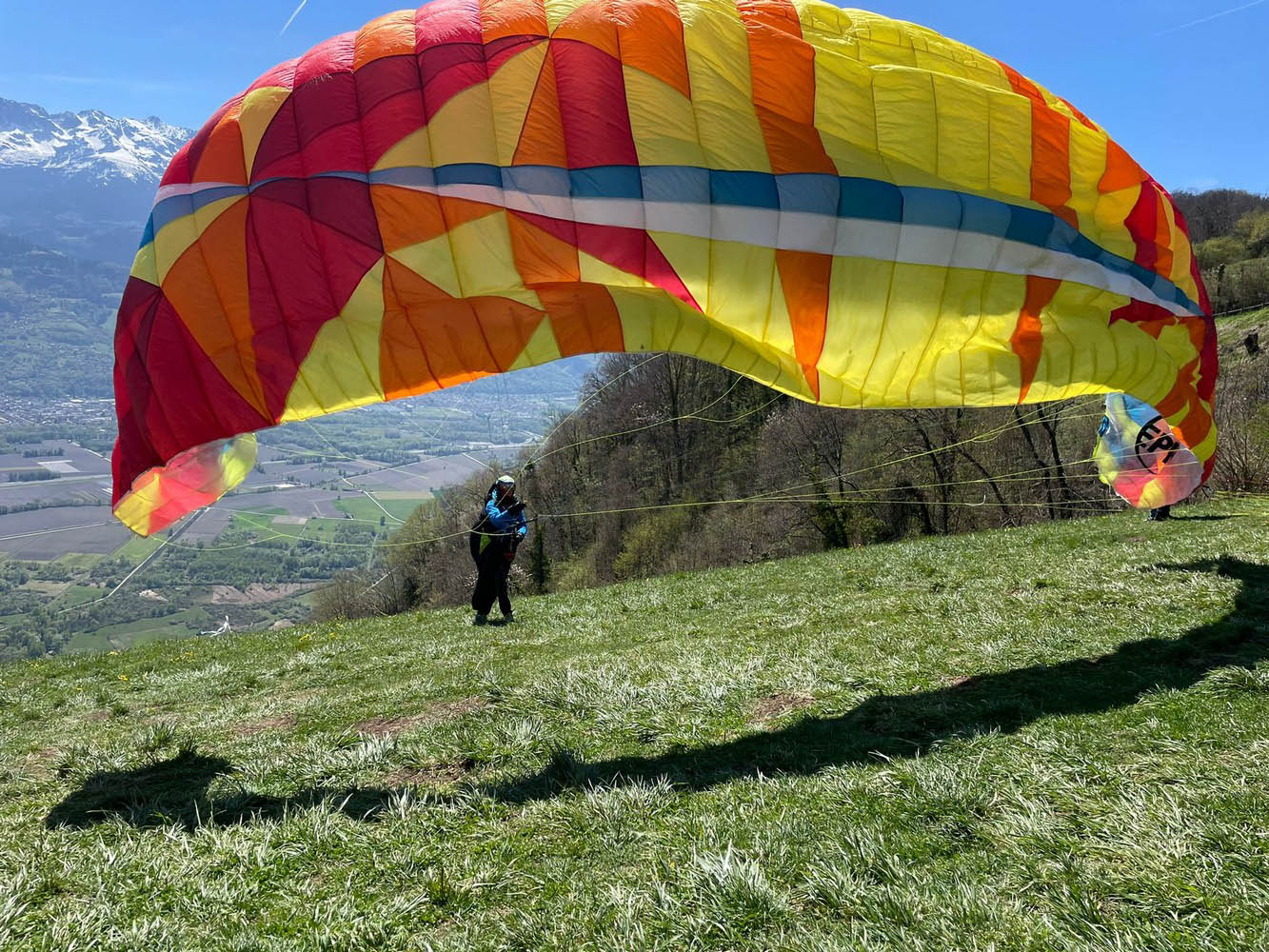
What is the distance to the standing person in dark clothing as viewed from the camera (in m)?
10.9

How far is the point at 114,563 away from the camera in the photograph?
5931 cm

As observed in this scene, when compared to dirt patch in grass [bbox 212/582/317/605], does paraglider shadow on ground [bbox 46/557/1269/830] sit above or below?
above

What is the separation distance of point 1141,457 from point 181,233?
1050 cm

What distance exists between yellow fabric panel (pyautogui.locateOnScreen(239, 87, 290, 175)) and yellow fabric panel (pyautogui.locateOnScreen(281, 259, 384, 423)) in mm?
1159

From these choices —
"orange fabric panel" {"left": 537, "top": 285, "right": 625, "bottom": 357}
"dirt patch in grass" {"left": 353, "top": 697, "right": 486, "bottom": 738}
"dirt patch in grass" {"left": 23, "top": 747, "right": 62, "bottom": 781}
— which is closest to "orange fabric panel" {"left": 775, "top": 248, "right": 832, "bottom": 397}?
"orange fabric panel" {"left": 537, "top": 285, "right": 625, "bottom": 357}

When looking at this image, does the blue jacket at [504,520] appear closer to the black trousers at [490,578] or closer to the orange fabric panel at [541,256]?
the black trousers at [490,578]

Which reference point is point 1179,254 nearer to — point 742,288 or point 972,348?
point 972,348

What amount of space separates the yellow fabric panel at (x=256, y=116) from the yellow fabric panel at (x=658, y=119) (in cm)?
243

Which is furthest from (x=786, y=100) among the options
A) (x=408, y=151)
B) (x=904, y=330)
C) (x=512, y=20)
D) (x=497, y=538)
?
(x=497, y=538)

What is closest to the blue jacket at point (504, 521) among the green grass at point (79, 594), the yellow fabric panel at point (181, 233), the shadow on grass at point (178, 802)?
the shadow on grass at point (178, 802)

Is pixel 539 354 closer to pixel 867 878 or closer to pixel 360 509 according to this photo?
pixel 867 878

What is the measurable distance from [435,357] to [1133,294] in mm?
5583

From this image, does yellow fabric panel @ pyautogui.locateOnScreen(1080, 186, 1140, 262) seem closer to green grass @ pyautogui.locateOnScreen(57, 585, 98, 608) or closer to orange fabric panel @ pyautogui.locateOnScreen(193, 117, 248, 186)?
orange fabric panel @ pyautogui.locateOnScreen(193, 117, 248, 186)

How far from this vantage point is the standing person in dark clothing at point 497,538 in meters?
10.9
